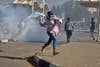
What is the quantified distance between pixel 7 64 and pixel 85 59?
2.69m

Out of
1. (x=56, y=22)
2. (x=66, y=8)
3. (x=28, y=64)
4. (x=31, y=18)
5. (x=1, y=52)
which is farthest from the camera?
(x=66, y=8)

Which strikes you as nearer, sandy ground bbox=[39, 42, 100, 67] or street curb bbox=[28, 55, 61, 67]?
sandy ground bbox=[39, 42, 100, 67]

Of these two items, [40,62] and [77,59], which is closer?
[77,59]

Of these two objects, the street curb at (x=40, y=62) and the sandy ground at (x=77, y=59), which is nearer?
the sandy ground at (x=77, y=59)

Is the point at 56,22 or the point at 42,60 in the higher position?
the point at 56,22

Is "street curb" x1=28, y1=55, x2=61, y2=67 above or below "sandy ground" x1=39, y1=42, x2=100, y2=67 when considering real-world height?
below

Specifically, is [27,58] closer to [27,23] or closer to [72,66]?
[72,66]

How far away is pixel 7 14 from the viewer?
34.5 m

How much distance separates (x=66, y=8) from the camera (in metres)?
130

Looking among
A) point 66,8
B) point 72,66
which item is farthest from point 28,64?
point 66,8

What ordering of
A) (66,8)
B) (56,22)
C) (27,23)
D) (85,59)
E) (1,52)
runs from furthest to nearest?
(66,8) < (27,23) < (1,52) < (56,22) < (85,59)

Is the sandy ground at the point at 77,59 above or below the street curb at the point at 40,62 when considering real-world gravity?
above

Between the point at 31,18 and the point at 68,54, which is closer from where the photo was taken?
the point at 68,54

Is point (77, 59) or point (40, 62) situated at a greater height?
point (77, 59)
